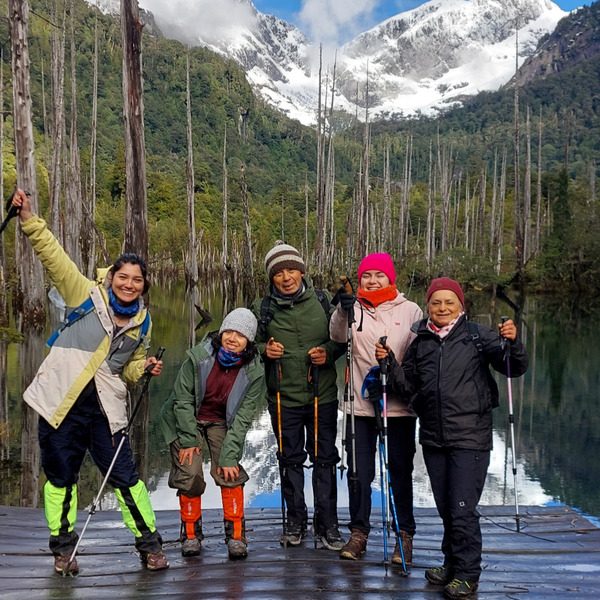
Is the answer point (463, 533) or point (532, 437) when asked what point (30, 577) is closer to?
point (463, 533)

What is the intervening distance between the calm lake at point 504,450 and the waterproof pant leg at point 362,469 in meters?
2.86

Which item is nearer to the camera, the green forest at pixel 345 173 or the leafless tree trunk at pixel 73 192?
the leafless tree trunk at pixel 73 192

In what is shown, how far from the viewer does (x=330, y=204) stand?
126ft

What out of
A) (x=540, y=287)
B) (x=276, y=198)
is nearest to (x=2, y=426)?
(x=540, y=287)

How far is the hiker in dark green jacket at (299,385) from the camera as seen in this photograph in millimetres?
3947

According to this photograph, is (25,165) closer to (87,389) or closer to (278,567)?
(87,389)

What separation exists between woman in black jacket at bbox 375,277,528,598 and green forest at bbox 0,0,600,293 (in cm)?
1096

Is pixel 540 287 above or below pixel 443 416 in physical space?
above

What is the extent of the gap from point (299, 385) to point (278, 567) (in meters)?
0.95

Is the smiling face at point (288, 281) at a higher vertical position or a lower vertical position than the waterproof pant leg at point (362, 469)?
higher

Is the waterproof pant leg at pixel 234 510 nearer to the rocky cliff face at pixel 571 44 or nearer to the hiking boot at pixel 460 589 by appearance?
the hiking boot at pixel 460 589

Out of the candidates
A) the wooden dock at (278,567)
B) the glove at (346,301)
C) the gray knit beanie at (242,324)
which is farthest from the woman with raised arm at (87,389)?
the glove at (346,301)

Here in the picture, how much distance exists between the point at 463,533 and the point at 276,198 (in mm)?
64821

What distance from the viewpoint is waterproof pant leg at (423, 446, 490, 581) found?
130 inches
